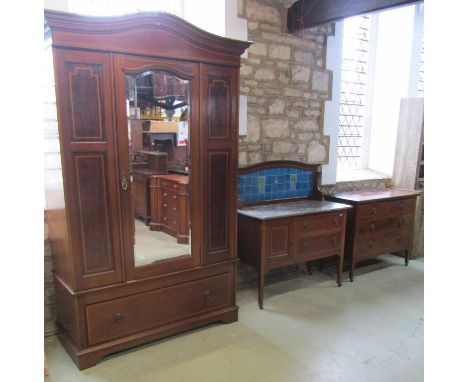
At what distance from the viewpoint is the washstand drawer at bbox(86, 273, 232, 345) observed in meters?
2.29

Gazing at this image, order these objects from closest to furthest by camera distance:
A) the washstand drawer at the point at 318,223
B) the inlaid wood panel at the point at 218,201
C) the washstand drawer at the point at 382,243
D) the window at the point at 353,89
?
the inlaid wood panel at the point at 218,201 < the washstand drawer at the point at 318,223 < the washstand drawer at the point at 382,243 < the window at the point at 353,89

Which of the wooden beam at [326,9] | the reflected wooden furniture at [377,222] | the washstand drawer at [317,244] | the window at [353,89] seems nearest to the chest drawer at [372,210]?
the reflected wooden furniture at [377,222]

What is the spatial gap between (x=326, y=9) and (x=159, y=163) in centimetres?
208

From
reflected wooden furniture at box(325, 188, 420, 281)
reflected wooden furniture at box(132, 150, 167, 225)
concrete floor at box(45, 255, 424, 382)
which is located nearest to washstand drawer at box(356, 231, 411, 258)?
reflected wooden furniture at box(325, 188, 420, 281)

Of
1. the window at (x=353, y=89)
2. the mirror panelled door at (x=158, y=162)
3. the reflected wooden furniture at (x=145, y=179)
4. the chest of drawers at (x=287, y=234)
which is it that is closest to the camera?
the mirror panelled door at (x=158, y=162)

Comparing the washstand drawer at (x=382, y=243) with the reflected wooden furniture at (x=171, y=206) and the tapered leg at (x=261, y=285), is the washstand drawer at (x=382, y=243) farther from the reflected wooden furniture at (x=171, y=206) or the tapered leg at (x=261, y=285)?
the reflected wooden furniture at (x=171, y=206)

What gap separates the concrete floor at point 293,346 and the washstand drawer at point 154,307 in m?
0.18

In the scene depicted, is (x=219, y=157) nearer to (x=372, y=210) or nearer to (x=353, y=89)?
(x=372, y=210)

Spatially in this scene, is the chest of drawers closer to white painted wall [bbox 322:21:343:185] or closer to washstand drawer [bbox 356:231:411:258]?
washstand drawer [bbox 356:231:411:258]

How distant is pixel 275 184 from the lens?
3576mm

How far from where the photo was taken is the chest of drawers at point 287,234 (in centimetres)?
302

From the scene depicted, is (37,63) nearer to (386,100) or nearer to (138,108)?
(138,108)

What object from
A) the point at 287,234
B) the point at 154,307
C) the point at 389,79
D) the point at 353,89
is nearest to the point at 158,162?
the point at 154,307
